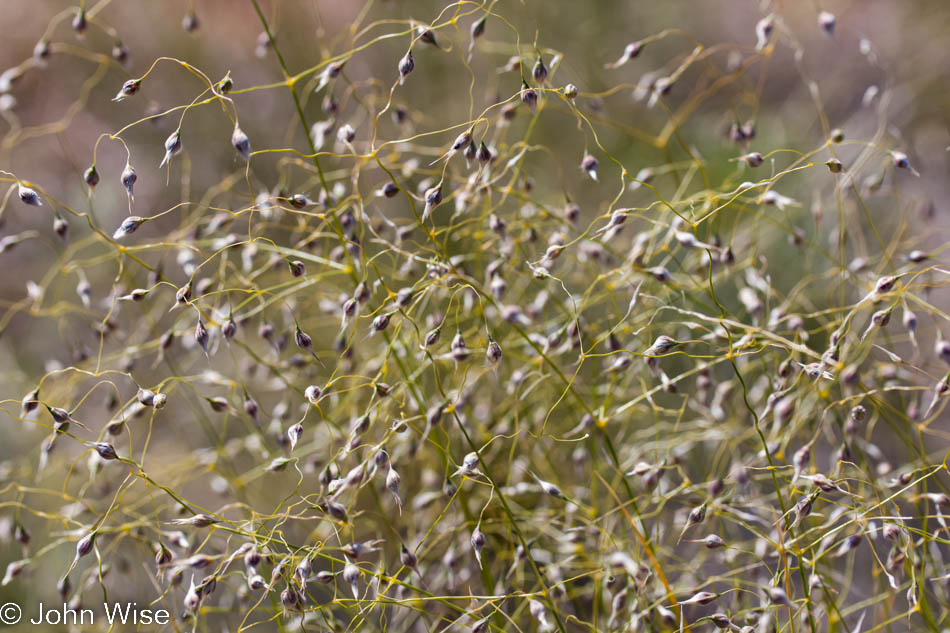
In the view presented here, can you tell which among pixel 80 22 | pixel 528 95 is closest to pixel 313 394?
pixel 528 95

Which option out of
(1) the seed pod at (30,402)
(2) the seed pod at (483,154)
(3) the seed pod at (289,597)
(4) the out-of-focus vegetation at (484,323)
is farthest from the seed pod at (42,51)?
(3) the seed pod at (289,597)

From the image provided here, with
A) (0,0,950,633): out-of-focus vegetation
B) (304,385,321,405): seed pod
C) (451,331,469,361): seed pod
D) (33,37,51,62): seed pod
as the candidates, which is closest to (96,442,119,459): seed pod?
(0,0,950,633): out-of-focus vegetation

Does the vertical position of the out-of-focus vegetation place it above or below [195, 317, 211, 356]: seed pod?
below

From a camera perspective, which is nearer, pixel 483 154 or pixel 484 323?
pixel 483 154

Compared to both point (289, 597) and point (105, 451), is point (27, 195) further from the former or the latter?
point (289, 597)

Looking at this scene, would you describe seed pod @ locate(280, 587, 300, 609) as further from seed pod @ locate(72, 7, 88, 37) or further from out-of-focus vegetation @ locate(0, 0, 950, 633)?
seed pod @ locate(72, 7, 88, 37)

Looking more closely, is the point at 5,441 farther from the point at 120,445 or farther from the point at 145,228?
the point at 145,228

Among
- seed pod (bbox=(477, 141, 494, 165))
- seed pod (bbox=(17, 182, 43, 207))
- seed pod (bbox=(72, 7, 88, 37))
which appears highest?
seed pod (bbox=(72, 7, 88, 37))

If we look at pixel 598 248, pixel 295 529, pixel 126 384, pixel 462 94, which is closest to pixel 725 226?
pixel 598 248

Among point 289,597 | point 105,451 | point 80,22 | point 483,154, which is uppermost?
point 80,22
